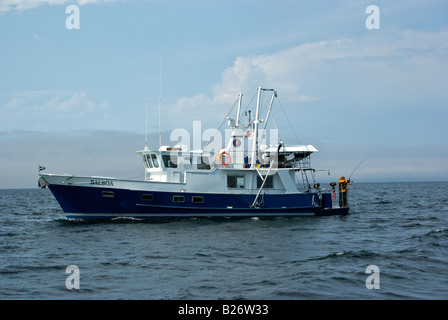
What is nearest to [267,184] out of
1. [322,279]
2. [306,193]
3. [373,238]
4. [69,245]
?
[306,193]

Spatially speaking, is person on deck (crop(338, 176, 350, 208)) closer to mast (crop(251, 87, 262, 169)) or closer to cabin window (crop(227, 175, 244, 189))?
mast (crop(251, 87, 262, 169))

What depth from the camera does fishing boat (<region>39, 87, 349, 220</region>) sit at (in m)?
25.7

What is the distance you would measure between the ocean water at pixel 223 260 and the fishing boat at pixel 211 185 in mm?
1098

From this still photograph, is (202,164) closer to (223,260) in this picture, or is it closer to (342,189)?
(342,189)

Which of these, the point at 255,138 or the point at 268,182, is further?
the point at 268,182

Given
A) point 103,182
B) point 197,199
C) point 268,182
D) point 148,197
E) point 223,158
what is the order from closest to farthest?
point 103,182
point 148,197
point 197,199
point 223,158
point 268,182

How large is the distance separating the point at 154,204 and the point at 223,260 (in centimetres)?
1081

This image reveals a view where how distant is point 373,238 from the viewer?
22.0 metres

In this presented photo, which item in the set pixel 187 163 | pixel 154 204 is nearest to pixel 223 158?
pixel 187 163

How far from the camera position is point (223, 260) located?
16.2 meters

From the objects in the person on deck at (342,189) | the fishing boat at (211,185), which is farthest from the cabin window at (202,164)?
the person on deck at (342,189)

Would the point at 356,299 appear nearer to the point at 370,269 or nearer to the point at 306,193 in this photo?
the point at 370,269

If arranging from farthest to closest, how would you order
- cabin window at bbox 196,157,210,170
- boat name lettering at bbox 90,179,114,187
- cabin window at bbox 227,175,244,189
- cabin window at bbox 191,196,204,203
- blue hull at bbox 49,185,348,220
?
cabin window at bbox 227,175,244,189 → cabin window at bbox 196,157,210,170 → cabin window at bbox 191,196,204,203 → blue hull at bbox 49,185,348,220 → boat name lettering at bbox 90,179,114,187

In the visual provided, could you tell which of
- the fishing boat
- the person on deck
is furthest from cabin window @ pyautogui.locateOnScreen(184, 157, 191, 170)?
the person on deck
